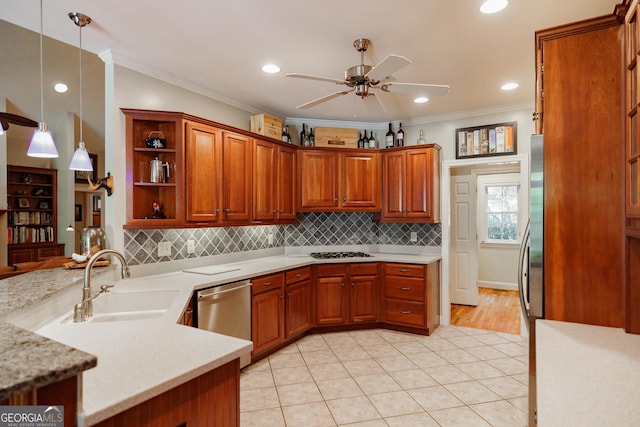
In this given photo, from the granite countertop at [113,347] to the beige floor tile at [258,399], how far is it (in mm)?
955

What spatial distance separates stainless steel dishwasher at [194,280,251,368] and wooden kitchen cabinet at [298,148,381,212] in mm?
1510

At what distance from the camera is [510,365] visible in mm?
3166

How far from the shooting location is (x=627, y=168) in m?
1.46

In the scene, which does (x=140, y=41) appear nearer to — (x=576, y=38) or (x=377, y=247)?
(x=576, y=38)

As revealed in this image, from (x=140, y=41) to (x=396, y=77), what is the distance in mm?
2110

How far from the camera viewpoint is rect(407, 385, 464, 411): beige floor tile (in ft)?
8.18

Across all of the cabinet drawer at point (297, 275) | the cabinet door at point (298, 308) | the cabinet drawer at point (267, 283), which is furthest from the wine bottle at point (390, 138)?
the cabinet drawer at point (267, 283)

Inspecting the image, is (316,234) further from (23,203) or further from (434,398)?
(23,203)

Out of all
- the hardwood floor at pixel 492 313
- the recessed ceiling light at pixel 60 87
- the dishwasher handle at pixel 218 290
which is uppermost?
the recessed ceiling light at pixel 60 87

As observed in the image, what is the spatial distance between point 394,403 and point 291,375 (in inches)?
36.1

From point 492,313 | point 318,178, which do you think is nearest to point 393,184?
point 318,178

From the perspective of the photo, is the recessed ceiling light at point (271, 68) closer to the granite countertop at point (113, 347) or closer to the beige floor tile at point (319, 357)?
the granite countertop at point (113, 347)

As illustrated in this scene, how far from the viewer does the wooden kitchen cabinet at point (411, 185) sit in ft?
13.5

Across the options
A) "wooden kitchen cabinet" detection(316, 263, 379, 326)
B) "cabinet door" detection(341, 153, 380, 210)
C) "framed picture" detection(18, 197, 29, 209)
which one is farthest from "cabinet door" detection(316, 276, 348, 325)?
"framed picture" detection(18, 197, 29, 209)
